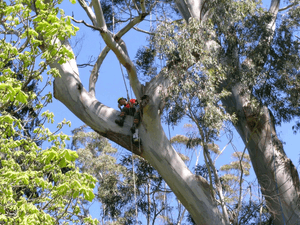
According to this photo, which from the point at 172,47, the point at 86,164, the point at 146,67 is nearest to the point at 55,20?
the point at 172,47

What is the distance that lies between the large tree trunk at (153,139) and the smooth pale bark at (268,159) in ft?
5.56

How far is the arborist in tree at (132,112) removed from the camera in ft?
19.7

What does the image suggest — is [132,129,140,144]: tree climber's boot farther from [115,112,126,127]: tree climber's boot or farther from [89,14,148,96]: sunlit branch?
[89,14,148,96]: sunlit branch

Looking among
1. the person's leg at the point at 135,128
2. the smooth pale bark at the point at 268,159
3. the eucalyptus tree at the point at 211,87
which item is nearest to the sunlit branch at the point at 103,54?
the eucalyptus tree at the point at 211,87

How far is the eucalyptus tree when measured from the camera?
600 cm

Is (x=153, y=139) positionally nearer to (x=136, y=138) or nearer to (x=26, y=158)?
(x=136, y=138)

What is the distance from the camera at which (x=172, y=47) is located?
6680mm

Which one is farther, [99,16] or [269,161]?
[269,161]

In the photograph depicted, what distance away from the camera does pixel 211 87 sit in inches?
261

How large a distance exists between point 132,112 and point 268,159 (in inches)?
115

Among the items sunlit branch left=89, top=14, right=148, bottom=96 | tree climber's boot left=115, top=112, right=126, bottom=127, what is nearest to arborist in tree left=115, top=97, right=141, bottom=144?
tree climber's boot left=115, top=112, right=126, bottom=127

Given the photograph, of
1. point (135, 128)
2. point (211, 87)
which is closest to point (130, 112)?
point (135, 128)

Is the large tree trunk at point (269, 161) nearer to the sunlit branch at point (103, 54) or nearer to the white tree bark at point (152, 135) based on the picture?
the white tree bark at point (152, 135)

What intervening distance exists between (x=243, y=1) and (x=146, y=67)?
93.5 inches
